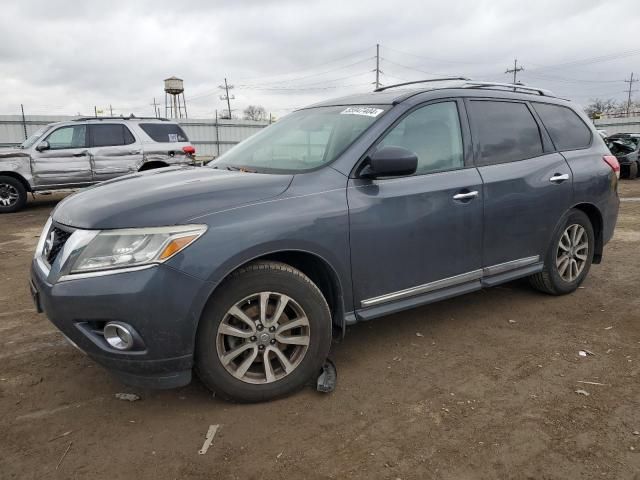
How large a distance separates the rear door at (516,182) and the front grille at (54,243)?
270 centimetres

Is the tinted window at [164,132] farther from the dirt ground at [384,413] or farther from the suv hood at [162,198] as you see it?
the suv hood at [162,198]

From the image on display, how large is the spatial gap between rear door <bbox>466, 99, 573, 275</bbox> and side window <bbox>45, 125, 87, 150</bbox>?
9.51m

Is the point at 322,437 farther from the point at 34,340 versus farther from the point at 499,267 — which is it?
the point at 34,340

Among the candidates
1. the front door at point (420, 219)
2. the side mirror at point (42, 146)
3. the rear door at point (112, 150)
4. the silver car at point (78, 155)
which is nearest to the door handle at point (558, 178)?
the front door at point (420, 219)

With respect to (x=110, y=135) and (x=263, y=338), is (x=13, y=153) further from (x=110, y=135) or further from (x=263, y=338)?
(x=263, y=338)

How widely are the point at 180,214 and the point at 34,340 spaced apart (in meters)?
2.01

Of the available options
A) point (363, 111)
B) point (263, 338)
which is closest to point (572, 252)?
point (363, 111)

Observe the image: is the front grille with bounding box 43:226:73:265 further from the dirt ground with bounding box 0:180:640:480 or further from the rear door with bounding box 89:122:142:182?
the rear door with bounding box 89:122:142:182

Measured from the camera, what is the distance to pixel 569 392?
9.25ft

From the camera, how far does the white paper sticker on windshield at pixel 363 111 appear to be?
323 centimetres

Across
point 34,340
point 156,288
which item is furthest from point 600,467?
point 34,340

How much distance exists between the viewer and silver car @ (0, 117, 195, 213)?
10.4 m

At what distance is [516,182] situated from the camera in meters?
3.68

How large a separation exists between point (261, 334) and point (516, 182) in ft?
7.49
